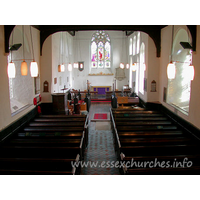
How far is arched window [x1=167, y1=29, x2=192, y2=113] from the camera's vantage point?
27.8ft

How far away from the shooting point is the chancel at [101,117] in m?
4.84

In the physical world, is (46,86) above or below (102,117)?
above

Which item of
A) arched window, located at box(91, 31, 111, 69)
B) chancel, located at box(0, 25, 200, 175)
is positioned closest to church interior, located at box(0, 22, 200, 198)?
chancel, located at box(0, 25, 200, 175)

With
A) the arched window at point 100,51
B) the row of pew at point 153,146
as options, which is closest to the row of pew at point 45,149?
the row of pew at point 153,146

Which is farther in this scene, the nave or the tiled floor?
the tiled floor

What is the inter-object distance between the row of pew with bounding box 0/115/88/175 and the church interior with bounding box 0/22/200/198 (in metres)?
0.02

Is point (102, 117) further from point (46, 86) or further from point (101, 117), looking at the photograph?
point (46, 86)

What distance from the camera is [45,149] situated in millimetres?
5367

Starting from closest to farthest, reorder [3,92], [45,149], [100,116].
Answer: [45,149] → [3,92] → [100,116]

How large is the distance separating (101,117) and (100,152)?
16.7 feet

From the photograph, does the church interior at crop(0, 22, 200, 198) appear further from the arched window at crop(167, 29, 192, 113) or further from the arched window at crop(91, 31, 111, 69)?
the arched window at crop(91, 31, 111, 69)

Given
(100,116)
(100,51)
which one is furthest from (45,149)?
(100,51)

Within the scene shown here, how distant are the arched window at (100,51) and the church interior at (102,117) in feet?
25.1

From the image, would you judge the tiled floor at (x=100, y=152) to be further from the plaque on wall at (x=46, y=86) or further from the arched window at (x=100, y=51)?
the arched window at (x=100, y=51)
